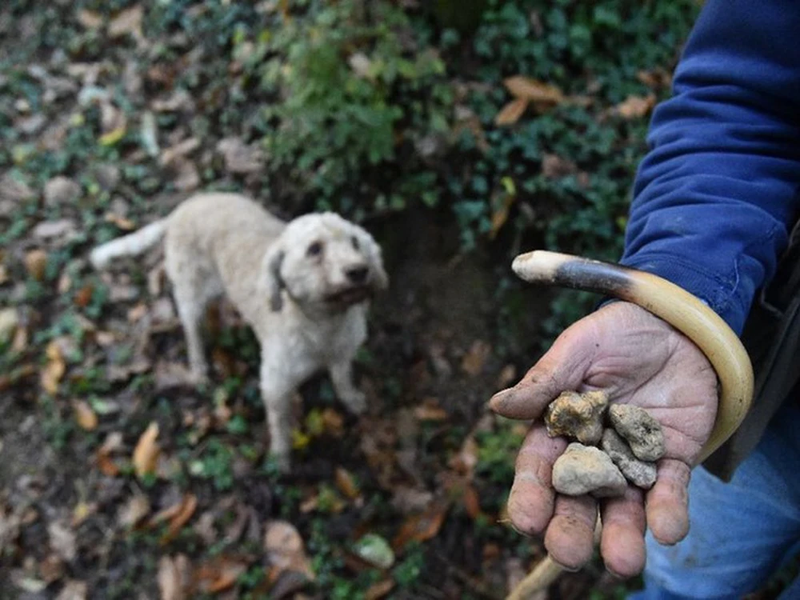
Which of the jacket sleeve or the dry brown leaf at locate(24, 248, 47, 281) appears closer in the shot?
the jacket sleeve

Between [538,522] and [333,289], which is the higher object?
[538,522]

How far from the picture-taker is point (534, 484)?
150 centimetres

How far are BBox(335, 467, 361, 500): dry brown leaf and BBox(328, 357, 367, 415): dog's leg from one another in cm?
42

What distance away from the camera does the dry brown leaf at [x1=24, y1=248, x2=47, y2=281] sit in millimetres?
4809

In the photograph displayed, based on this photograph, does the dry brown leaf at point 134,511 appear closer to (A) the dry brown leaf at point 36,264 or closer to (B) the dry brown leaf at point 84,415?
(B) the dry brown leaf at point 84,415

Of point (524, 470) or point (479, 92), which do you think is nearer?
point (524, 470)

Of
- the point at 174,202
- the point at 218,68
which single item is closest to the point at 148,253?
the point at 174,202

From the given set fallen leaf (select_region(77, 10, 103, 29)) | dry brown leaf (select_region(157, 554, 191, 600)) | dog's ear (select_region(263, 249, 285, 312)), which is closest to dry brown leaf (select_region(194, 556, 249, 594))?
dry brown leaf (select_region(157, 554, 191, 600))

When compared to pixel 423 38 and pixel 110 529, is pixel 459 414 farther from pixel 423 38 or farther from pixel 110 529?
pixel 423 38

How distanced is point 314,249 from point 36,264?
101 inches

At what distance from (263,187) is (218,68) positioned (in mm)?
1286

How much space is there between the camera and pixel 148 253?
196 inches

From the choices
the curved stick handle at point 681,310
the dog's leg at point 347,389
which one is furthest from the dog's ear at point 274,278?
the curved stick handle at point 681,310

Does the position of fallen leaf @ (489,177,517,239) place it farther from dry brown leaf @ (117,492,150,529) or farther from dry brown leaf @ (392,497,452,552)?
dry brown leaf @ (117,492,150,529)
